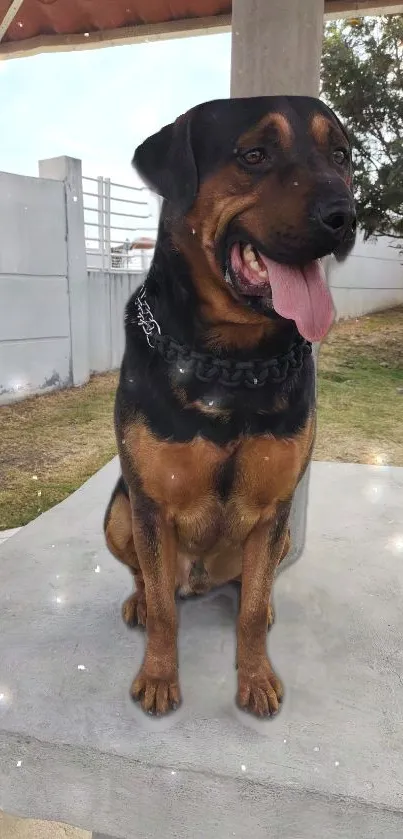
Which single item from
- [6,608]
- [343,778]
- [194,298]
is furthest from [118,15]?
[343,778]

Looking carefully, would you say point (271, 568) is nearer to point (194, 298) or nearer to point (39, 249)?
point (194, 298)

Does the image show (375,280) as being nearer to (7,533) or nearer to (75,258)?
(75,258)

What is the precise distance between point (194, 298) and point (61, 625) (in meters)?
1.19

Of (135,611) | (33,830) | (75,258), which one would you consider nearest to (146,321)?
(135,611)

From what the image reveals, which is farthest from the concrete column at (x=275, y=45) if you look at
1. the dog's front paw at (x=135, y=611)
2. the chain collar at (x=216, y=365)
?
the dog's front paw at (x=135, y=611)

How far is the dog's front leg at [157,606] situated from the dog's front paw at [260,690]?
0.59ft

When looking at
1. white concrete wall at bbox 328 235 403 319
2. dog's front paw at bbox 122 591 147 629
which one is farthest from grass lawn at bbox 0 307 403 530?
dog's front paw at bbox 122 591 147 629

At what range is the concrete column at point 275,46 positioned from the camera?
1.91 metres

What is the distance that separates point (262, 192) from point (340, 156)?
28cm

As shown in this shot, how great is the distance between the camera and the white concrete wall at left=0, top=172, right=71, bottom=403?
587 cm

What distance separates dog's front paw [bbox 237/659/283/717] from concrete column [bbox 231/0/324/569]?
1784mm

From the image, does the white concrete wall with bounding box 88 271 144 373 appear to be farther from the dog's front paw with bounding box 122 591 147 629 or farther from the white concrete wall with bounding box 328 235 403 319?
the dog's front paw with bounding box 122 591 147 629

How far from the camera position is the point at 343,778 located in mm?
1397

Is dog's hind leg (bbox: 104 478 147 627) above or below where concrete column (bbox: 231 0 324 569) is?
below
